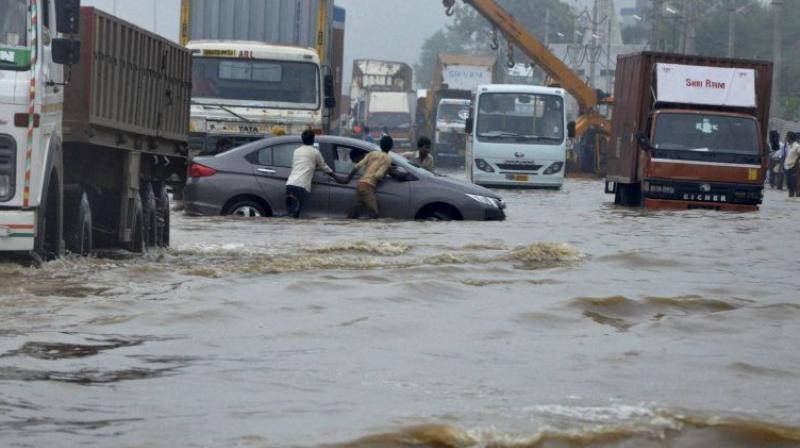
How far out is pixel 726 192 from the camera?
23.4 meters

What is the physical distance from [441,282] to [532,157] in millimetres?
18478

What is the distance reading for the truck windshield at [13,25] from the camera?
1054 cm

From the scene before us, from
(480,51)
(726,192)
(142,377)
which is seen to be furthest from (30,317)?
(480,51)

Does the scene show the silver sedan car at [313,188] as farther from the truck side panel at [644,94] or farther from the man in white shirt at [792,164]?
the man in white shirt at [792,164]

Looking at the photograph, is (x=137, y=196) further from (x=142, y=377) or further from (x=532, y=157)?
(x=532, y=157)

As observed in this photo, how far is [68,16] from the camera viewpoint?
10.5m

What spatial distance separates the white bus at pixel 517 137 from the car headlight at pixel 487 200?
36.7 ft

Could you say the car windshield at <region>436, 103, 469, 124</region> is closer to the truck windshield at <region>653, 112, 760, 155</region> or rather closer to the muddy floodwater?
the truck windshield at <region>653, 112, 760, 155</region>

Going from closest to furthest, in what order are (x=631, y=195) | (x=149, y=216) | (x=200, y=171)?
(x=149, y=216)
(x=200, y=171)
(x=631, y=195)

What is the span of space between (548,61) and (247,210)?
22.2 m

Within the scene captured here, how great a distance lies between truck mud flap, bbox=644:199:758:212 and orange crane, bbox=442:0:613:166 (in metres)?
14.3

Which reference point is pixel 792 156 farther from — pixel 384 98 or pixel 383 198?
pixel 384 98

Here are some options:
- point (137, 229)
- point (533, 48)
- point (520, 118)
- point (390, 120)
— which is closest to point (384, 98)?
point (390, 120)

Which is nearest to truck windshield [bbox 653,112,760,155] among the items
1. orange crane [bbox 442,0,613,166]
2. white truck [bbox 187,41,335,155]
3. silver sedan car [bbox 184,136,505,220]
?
white truck [bbox 187,41,335,155]
